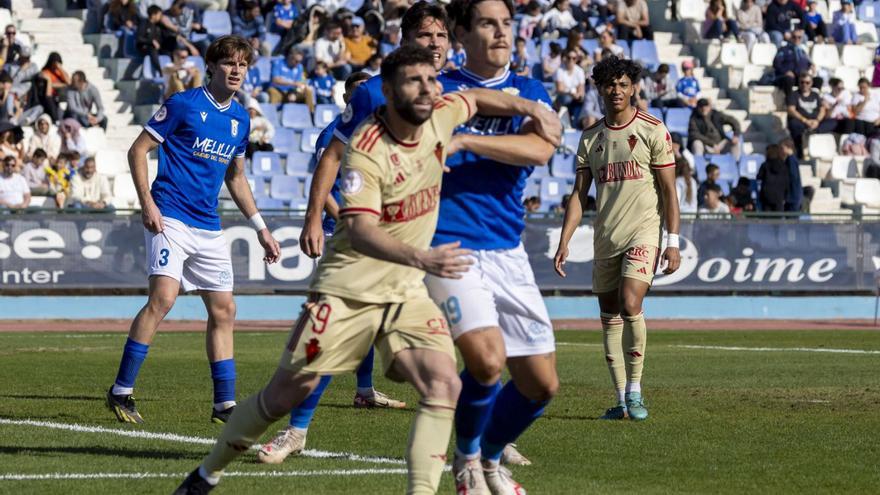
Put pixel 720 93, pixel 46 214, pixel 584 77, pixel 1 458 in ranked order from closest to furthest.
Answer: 1. pixel 1 458
2. pixel 46 214
3. pixel 584 77
4. pixel 720 93

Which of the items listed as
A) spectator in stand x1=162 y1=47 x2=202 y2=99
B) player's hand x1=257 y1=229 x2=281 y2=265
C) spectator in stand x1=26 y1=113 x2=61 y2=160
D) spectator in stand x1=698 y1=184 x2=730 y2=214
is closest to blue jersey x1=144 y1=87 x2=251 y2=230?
player's hand x1=257 y1=229 x2=281 y2=265

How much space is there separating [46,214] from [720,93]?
16.3 metres

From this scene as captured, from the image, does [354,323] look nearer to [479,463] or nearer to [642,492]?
[479,463]

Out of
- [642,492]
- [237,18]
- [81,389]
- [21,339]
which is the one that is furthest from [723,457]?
[237,18]

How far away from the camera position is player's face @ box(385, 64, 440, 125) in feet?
20.6

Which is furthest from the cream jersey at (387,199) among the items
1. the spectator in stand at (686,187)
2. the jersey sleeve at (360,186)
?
the spectator in stand at (686,187)

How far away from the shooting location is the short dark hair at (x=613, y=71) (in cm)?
1082

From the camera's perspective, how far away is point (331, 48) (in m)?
28.2

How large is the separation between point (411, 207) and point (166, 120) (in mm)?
4334

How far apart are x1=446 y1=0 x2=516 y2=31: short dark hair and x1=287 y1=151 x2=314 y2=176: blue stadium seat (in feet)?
63.7

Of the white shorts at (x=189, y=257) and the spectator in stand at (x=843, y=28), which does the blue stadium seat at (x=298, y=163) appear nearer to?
the spectator in stand at (x=843, y=28)

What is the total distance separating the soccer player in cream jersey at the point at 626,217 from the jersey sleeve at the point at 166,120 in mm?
2859

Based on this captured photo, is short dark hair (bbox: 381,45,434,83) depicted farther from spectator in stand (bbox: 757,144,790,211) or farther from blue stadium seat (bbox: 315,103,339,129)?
spectator in stand (bbox: 757,144,790,211)

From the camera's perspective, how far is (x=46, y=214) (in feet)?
72.7
